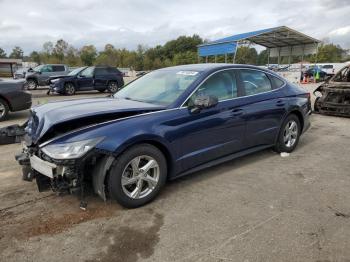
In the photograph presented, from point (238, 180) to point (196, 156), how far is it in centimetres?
79

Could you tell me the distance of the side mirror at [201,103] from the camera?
13.7 ft

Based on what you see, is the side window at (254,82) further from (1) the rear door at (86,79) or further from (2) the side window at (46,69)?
(2) the side window at (46,69)

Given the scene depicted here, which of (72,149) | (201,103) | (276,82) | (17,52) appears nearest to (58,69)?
(276,82)

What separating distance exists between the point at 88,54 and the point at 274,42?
2532 inches

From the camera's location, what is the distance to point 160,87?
15.5ft

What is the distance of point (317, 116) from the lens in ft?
32.6

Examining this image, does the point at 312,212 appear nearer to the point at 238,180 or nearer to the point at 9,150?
the point at 238,180

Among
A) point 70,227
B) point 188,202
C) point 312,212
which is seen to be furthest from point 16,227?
point 312,212

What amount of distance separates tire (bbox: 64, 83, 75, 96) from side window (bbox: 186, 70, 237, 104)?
48.2 ft

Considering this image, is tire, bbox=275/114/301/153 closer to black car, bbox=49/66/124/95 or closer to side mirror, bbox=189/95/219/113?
side mirror, bbox=189/95/219/113

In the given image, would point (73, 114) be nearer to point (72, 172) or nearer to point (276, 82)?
point (72, 172)

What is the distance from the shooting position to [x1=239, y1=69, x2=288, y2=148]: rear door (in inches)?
198

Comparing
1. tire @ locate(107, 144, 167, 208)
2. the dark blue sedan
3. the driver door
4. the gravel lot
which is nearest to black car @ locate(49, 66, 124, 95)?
the dark blue sedan

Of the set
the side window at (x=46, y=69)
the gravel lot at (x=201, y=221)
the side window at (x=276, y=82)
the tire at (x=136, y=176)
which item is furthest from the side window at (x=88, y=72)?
the tire at (x=136, y=176)
